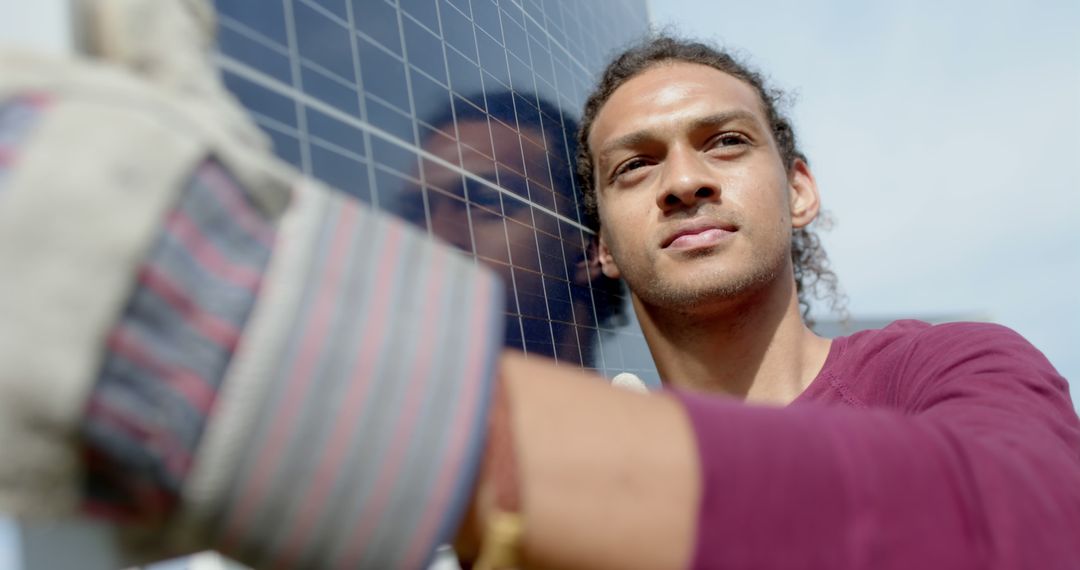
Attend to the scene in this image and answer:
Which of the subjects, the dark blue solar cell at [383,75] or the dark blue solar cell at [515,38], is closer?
the dark blue solar cell at [383,75]

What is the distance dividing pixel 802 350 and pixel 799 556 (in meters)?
1.43

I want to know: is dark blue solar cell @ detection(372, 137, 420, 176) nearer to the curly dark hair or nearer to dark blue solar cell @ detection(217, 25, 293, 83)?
dark blue solar cell @ detection(217, 25, 293, 83)

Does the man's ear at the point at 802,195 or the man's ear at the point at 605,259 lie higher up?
the man's ear at the point at 802,195

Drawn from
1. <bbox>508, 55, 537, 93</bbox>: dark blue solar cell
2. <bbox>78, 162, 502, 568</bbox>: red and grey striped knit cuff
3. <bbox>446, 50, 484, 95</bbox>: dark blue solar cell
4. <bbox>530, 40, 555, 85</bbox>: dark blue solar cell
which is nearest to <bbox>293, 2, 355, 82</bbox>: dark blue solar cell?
<bbox>446, 50, 484, 95</bbox>: dark blue solar cell

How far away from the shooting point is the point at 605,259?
2246 millimetres

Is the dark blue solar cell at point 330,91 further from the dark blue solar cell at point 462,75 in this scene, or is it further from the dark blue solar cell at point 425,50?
the dark blue solar cell at point 462,75

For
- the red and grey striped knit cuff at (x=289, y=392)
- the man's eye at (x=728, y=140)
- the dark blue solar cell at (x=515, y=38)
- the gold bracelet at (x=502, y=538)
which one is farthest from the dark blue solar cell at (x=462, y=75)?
the gold bracelet at (x=502, y=538)

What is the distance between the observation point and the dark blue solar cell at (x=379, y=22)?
3.94 ft

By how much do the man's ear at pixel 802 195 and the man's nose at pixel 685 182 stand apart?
2.14ft

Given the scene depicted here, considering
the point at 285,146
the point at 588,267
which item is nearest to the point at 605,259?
the point at 588,267

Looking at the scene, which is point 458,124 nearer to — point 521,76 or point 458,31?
point 458,31

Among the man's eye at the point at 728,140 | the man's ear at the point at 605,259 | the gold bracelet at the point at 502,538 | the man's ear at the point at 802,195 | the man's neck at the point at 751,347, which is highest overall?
the man's eye at the point at 728,140

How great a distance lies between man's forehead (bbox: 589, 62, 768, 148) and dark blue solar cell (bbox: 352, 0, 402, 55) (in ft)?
3.08

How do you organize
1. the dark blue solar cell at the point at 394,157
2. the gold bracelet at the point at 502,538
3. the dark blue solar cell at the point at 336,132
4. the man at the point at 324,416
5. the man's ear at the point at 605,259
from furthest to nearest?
the man's ear at the point at 605,259 → the dark blue solar cell at the point at 394,157 → the dark blue solar cell at the point at 336,132 → the gold bracelet at the point at 502,538 → the man at the point at 324,416
